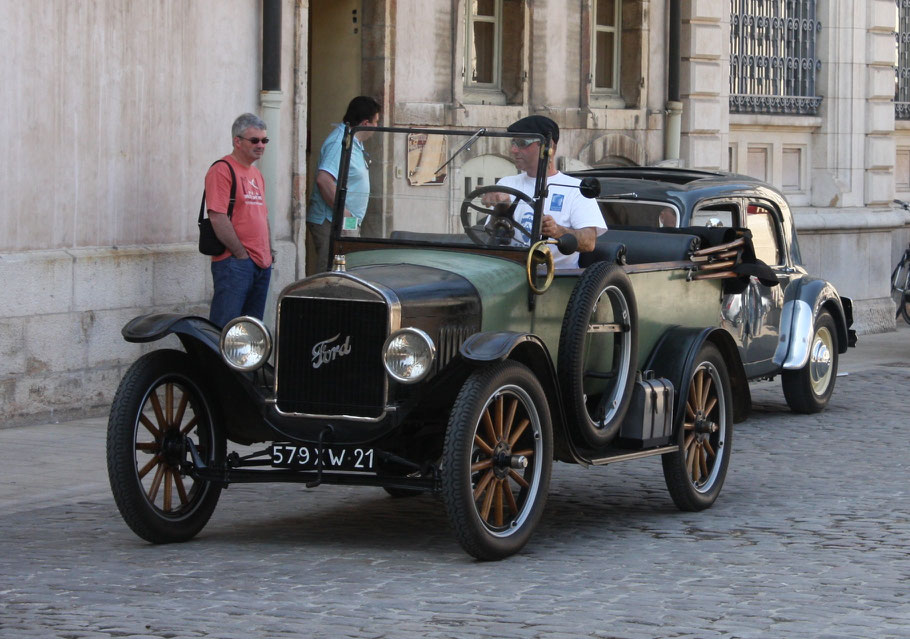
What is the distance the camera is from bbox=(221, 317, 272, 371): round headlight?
730 centimetres

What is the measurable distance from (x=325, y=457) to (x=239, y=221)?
4.14m

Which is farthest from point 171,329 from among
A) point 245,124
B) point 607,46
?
point 607,46

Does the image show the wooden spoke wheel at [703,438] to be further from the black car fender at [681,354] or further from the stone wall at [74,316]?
the stone wall at [74,316]

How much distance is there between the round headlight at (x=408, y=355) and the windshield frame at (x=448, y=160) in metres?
1.04

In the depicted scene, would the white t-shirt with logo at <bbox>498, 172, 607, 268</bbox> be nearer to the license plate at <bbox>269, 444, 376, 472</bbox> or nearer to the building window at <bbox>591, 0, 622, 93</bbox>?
the license plate at <bbox>269, 444, 376, 472</bbox>

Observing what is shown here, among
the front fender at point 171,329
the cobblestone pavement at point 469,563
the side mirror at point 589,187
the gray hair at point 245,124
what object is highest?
the gray hair at point 245,124

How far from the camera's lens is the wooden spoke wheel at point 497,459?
22.4ft

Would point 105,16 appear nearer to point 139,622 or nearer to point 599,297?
point 599,297

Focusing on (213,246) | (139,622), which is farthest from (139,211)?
(139,622)

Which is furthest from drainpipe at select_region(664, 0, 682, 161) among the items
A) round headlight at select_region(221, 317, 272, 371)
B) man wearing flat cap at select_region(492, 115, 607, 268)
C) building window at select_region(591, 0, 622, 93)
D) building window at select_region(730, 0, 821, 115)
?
round headlight at select_region(221, 317, 272, 371)

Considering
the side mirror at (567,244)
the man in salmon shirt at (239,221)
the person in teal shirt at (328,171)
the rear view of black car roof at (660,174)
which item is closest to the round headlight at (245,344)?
the side mirror at (567,244)

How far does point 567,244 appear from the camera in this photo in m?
7.74

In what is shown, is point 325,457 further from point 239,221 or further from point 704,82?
point 704,82

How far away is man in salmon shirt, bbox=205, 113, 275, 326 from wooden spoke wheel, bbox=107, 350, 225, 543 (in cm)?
338
